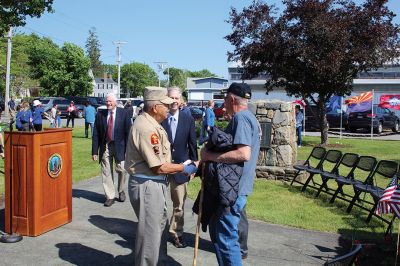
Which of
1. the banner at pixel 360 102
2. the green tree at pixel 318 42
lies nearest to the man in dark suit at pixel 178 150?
the green tree at pixel 318 42

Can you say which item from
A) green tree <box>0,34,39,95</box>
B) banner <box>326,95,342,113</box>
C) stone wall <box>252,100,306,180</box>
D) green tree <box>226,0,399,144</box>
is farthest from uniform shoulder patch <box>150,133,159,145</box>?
green tree <box>0,34,39,95</box>

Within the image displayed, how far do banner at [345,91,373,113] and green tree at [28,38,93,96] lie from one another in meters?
39.0

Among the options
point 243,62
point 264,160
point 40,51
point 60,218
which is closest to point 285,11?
point 243,62

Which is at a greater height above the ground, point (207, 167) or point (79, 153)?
point (207, 167)

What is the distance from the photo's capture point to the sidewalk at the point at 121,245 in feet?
17.7

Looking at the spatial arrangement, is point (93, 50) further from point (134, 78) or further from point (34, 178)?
point (34, 178)

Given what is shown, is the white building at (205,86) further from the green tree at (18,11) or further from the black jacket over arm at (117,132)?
the black jacket over arm at (117,132)

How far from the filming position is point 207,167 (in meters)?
4.28

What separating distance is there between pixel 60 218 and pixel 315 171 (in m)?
5.29

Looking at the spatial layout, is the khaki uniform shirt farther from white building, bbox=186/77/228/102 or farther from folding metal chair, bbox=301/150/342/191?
white building, bbox=186/77/228/102

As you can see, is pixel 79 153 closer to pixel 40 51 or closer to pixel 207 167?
pixel 207 167

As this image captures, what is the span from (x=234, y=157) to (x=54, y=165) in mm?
3069

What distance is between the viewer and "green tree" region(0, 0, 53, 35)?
20734mm

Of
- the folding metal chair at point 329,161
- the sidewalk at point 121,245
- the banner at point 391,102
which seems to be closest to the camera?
the sidewalk at point 121,245
